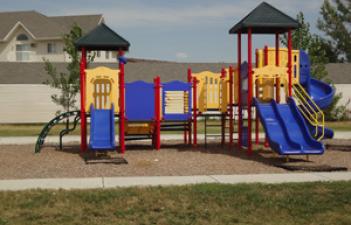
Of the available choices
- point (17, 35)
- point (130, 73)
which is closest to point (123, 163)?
point (130, 73)

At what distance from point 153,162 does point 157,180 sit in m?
3.23

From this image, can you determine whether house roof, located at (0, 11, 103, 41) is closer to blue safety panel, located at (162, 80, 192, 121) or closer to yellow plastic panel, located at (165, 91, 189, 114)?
blue safety panel, located at (162, 80, 192, 121)

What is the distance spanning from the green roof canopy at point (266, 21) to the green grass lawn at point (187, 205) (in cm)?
715

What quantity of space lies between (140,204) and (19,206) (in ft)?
5.69

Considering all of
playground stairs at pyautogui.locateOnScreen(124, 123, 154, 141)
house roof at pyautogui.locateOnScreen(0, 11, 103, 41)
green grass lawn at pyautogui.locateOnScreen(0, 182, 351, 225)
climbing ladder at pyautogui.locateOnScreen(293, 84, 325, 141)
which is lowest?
green grass lawn at pyautogui.locateOnScreen(0, 182, 351, 225)

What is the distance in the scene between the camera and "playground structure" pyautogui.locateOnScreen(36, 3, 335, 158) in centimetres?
1463

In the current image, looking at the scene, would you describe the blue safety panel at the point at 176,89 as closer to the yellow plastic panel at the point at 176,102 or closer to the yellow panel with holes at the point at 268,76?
the yellow plastic panel at the point at 176,102

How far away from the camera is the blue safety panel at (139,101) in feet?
54.1

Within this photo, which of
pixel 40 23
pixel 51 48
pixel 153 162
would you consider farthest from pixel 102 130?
pixel 40 23

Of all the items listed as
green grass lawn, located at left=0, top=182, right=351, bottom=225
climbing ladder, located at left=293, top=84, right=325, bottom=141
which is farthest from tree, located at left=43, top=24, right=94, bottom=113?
green grass lawn, located at left=0, top=182, right=351, bottom=225

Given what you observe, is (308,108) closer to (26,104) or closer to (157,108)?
(157,108)

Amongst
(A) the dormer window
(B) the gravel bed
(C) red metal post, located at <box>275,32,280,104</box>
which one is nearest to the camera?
(B) the gravel bed

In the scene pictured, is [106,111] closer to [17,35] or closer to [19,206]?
[19,206]

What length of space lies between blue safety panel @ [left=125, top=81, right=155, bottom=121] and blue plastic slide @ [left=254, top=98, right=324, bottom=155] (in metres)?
3.32
